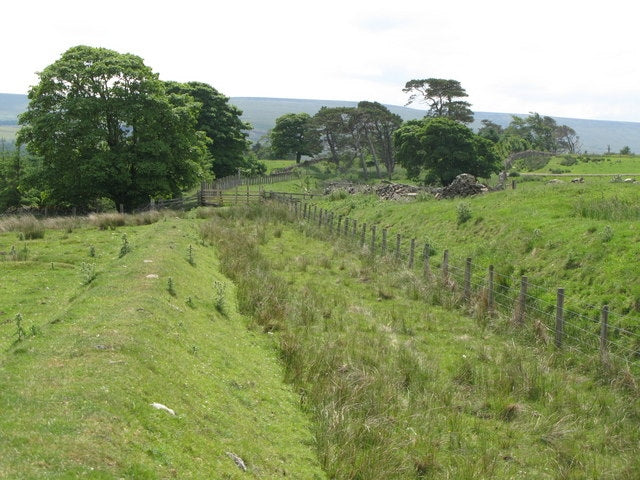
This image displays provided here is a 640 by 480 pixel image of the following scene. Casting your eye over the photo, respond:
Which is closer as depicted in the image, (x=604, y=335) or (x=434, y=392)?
(x=434, y=392)

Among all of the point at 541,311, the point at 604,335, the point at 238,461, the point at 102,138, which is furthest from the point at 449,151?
the point at 238,461

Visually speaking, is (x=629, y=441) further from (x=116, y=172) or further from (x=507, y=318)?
(x=116, y=172)

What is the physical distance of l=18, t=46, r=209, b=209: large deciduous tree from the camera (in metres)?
34.0

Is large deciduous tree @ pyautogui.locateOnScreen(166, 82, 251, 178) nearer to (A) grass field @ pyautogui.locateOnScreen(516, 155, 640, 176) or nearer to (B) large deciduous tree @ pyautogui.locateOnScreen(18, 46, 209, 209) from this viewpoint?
(B) large deciduous tree @ pyautogui.locateOnScreen(18, 46, 209, 209)

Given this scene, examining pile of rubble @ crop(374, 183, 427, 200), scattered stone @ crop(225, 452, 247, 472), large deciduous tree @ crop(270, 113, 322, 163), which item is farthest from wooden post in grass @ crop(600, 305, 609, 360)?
large deciduous tree @ crop(270, 113, 322, 163)

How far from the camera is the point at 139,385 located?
7.36 meters

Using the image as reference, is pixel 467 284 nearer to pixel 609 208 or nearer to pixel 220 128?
pixel 609 208

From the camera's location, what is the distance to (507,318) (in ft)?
48.2

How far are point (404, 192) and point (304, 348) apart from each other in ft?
96.6

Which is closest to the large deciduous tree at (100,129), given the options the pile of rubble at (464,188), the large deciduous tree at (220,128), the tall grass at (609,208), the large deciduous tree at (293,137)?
the pile of rubble at (464,188)

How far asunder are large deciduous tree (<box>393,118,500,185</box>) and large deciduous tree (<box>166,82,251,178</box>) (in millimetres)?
19758

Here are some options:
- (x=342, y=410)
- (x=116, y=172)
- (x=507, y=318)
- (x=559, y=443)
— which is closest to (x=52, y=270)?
(x=342, y=410)

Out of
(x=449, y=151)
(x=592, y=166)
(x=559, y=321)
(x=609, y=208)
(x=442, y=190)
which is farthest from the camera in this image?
(x=592, y=166)

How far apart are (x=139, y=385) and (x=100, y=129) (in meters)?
31.1
